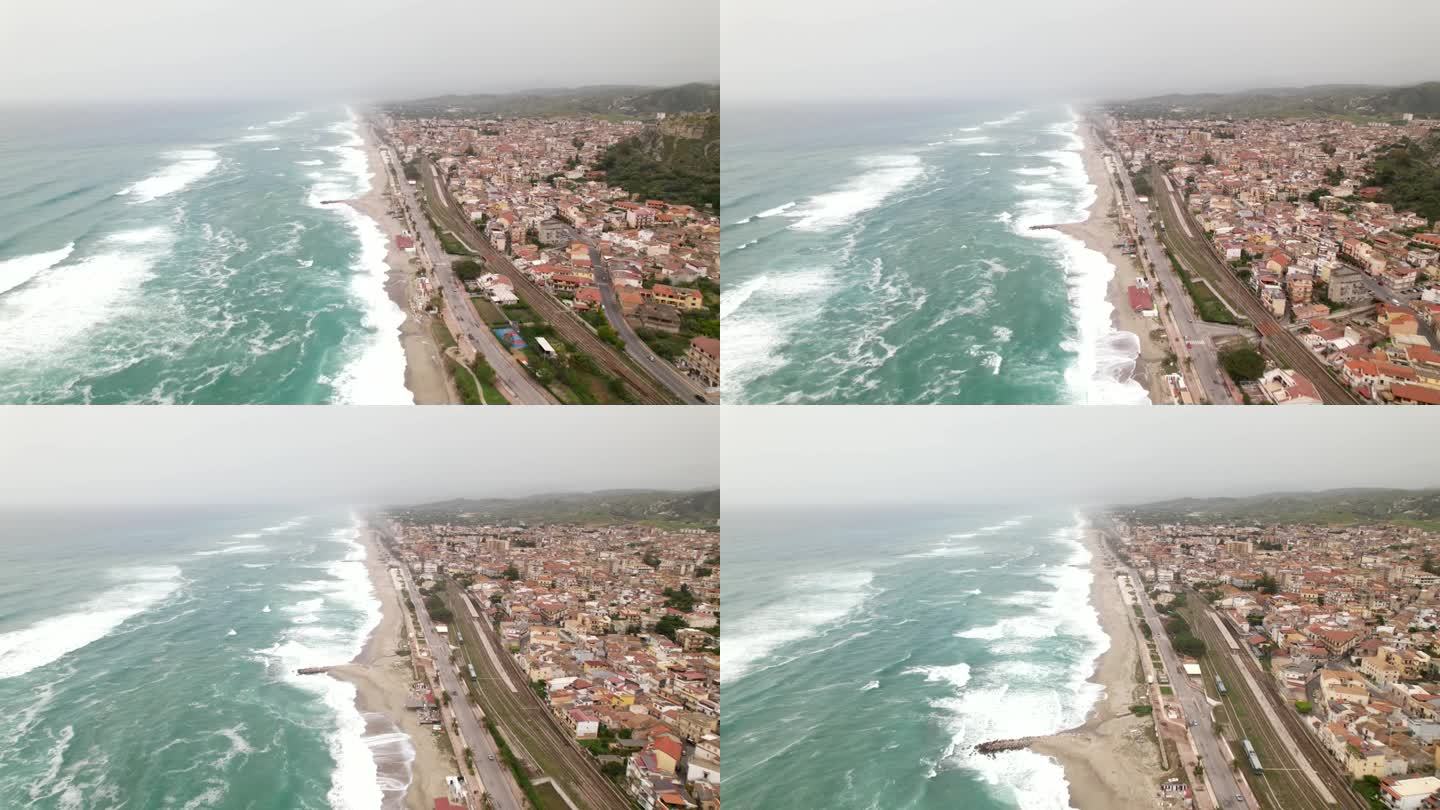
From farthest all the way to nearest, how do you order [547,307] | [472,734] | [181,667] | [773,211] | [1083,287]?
[773,211], [547,307], [1083,287], [472,734], [181,667]

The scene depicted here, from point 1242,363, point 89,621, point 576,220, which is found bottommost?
point 89,621

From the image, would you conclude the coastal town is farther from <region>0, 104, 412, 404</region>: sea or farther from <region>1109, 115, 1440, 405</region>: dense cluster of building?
<region>1109, 115, 1440, 405</region>: dense cluster of building

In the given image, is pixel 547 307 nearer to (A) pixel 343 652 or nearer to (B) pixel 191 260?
(B) pixel 191 260

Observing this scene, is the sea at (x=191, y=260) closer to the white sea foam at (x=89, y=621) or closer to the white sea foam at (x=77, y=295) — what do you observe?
the white sea foam at (x=77, y=295)

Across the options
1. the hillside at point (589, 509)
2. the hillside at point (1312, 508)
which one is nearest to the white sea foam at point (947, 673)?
the hillside at point (1312, 508)

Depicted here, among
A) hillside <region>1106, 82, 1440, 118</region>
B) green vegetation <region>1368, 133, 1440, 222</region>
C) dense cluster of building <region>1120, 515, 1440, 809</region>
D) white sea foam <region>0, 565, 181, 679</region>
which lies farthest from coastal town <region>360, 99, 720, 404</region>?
green vegetation <region>1368, 133, 1440, 222</region>

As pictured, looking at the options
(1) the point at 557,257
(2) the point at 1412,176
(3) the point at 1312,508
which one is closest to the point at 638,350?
(1) the point at 557,257

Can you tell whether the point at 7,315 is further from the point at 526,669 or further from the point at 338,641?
the point at 526,669

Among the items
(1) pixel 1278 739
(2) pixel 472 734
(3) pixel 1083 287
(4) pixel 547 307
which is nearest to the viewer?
(1) pixel 1278 739
